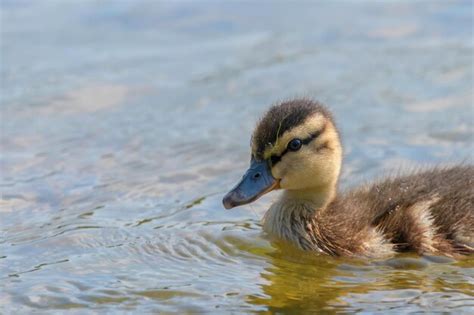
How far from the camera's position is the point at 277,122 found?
6230mm

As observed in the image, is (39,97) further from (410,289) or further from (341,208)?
(410,289)

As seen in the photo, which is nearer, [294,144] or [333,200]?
[294,144]

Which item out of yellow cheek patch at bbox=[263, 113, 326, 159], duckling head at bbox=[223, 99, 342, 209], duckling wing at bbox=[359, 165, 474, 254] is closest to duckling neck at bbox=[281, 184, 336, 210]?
duckling head at bbox=[223, 99, 342, 209]

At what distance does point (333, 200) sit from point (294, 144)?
17.9 inches

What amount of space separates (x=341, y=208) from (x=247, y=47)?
16.1ft

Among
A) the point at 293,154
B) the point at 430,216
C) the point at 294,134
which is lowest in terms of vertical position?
the point at 430,216

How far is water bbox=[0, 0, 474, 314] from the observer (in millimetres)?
5863

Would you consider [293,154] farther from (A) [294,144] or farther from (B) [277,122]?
(B) [277,122]

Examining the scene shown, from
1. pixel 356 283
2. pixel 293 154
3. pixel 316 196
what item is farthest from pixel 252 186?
pixel 356 283

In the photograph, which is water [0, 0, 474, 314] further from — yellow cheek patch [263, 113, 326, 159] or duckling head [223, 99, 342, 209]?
yellow cheek patch [263, 113, 326, 159]

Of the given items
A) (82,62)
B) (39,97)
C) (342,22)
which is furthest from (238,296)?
(342,22)

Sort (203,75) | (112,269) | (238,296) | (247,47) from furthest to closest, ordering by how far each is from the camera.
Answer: (247,47), (203,75), (112,269), (238,296)

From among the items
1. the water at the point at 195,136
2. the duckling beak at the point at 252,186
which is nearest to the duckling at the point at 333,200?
the duckling beak at the point at 252,186

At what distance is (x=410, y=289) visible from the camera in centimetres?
A: 579
